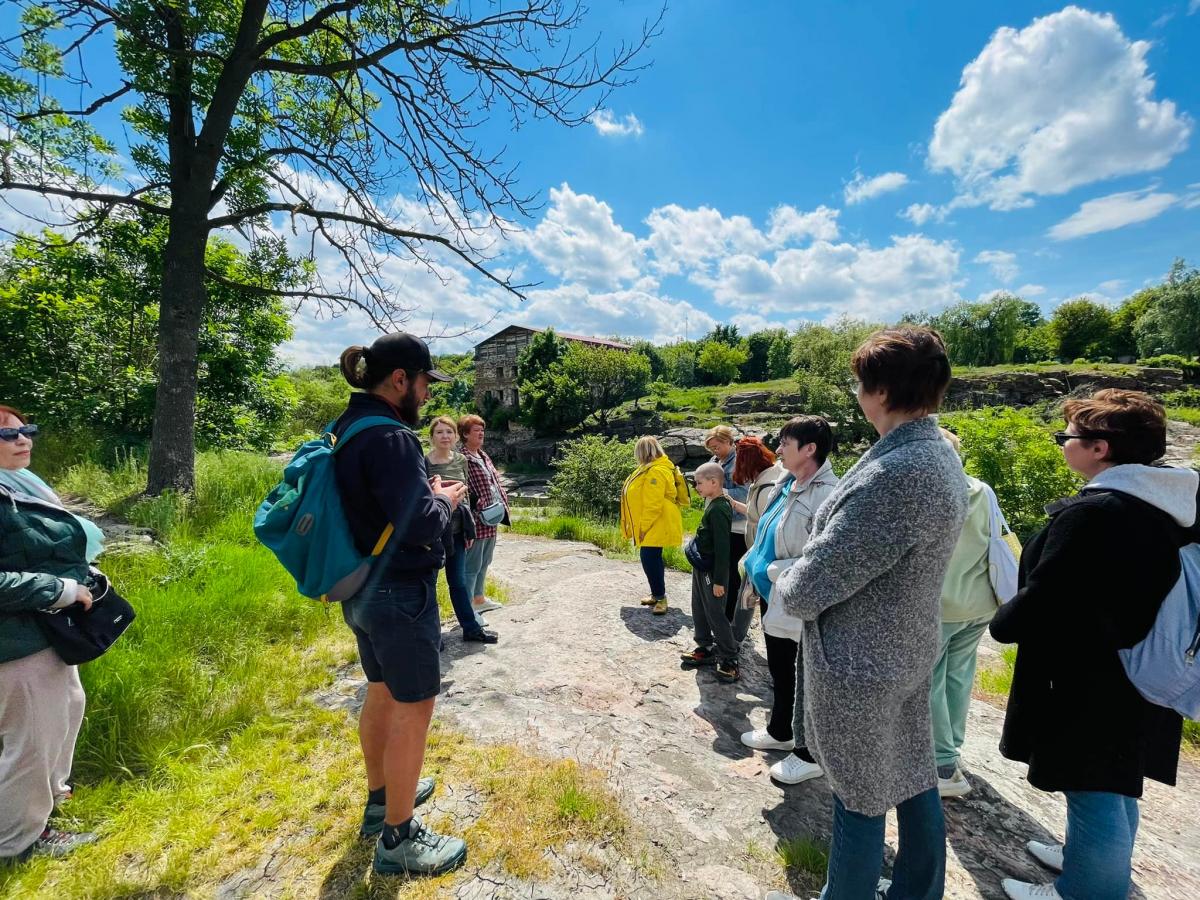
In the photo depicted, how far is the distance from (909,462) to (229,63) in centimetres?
756

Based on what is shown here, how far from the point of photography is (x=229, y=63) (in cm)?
538

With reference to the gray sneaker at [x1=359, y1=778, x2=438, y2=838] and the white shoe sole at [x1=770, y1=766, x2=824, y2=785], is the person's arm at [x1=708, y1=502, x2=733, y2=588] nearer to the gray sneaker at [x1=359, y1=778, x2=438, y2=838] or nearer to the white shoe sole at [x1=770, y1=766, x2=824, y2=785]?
the white shoe sole at [x1=770, y1=766, x2=824, y2=785]

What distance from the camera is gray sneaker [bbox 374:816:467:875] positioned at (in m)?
1.99

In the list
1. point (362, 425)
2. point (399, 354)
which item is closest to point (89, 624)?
point (362, 425)

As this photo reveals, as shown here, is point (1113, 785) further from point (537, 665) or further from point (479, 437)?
point (479, 437)

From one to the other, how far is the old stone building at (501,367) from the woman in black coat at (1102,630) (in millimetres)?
42233

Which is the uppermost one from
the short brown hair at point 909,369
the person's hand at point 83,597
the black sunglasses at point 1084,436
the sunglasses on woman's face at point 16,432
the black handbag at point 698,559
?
the short brown hair at point 909,369

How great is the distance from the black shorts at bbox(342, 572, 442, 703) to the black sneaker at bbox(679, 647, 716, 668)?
2.64 meters

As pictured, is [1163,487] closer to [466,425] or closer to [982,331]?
[466,425]

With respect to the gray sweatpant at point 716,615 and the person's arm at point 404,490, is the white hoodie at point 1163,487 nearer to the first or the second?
the person's arm at point 404,490

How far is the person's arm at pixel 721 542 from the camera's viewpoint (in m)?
3.80

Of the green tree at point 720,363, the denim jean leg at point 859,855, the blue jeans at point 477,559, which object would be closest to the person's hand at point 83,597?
the blue jeans at point 477,559

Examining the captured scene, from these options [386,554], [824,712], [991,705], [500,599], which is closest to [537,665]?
[500,599]

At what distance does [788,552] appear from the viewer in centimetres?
253
